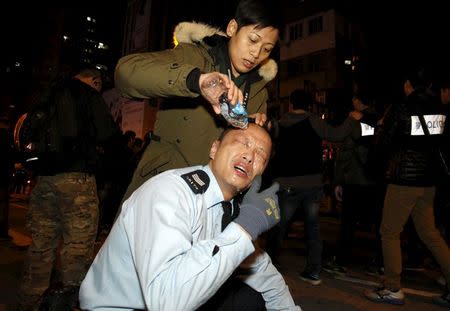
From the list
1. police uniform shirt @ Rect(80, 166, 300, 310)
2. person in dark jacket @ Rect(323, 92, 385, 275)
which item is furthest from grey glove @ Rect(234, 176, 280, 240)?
person in dark jacket @ Rect(323, 92, 385, 275)

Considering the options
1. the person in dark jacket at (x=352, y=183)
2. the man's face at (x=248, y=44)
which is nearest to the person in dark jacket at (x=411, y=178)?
the person in dark jacket at (x=352, y=183)

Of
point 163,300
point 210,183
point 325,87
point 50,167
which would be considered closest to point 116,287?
point 163,300

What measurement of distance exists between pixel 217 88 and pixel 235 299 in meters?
1.15

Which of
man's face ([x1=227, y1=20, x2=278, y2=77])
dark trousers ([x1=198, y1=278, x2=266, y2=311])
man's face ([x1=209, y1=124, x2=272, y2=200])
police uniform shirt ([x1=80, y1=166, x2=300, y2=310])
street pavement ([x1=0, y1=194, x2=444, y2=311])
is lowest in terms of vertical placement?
street pavement ([x1=0, y1=194, x2=444, y2=311])

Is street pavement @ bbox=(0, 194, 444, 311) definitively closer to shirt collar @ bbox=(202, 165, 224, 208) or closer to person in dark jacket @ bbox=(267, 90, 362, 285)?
person in dark jacket @ bbox=(267, 90, 362, 285)

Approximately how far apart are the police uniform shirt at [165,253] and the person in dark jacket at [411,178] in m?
2.83

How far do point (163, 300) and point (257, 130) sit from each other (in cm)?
112

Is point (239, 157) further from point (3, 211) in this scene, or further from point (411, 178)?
point (3, 211)

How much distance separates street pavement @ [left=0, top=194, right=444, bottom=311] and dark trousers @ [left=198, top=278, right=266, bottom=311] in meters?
1.94

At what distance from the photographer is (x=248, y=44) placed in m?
2.23

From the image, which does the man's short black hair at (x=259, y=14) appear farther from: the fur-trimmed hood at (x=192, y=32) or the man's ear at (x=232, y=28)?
the fur-trimmed hood at (x=192, y=32)

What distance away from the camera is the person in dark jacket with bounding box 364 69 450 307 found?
381 cm

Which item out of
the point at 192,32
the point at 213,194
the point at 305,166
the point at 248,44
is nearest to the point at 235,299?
the point at 213,194

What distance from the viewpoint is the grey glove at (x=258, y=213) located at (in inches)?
57.3
